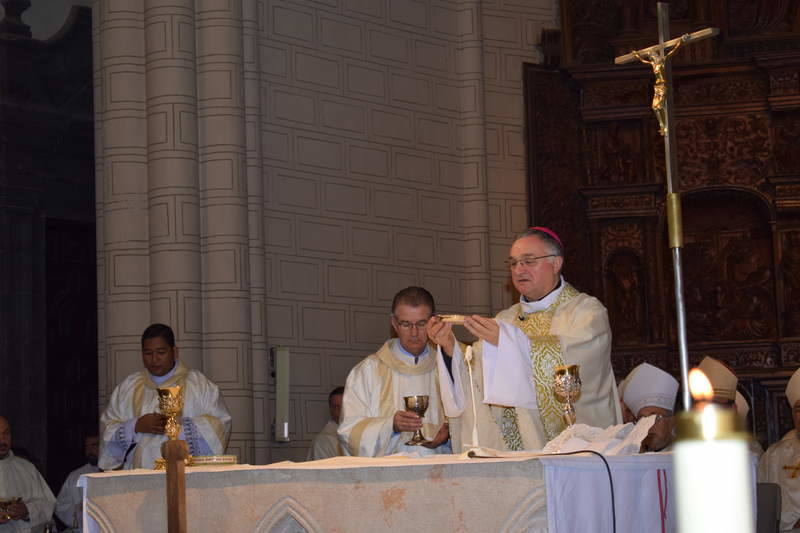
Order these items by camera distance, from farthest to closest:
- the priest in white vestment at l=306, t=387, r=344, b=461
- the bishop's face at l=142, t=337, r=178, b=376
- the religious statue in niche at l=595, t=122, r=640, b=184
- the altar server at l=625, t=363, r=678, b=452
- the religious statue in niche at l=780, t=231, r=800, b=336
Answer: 1. the religious statue in niche at l=595, t=122, r=640, b=184
2. the religious statue in niche at l=780, t=231, r=800, b=336
3. the priest in white vestment at l=306, t=387, r=344, b=461
4. the bishop's face at l=142, t=337, r=178, b=376
5. the altar server at l=625, t=363, r=678, b=452

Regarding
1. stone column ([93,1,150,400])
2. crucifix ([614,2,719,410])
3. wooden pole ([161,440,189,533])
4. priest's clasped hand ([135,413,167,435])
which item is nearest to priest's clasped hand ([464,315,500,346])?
crucifix ([614,2,719,410])

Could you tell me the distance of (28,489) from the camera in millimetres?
7902

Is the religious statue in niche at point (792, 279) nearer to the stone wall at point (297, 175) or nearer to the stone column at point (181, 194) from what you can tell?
the stone wall at point (297, 175)

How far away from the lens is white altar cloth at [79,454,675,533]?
3.24 metres

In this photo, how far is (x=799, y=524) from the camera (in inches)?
271

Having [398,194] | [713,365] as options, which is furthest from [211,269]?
[713,365]

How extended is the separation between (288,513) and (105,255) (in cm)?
503

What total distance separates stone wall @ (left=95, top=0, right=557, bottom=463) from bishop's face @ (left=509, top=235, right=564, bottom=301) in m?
3.29

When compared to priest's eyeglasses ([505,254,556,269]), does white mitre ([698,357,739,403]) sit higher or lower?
lower

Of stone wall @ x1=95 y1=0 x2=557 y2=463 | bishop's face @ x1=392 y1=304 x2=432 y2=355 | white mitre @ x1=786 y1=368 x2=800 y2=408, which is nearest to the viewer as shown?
bishop's face @ x1=392 y1=304 x2=432 y2=355

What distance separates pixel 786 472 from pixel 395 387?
2844mm

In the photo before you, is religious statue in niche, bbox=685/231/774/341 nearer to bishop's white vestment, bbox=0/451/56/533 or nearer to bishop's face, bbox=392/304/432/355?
bishop's face, bbox=392/304/432/355

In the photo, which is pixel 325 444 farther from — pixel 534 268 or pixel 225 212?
pixel 534 268

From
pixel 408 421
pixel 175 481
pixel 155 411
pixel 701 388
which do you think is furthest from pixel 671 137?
pixel 155 411
